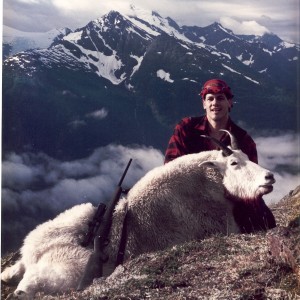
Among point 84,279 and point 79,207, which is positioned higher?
point 79,207

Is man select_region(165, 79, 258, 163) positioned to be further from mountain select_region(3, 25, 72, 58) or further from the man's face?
mountain select_region(3, 25, 72, 58)

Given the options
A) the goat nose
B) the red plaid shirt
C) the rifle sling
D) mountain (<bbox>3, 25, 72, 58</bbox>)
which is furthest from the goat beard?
mountain (<bbox>3, 25, 72, 58</bbox>)

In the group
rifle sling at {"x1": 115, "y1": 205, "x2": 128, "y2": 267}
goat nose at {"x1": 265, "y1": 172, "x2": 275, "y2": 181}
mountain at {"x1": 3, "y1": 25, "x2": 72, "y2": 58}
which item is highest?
mountain at {"x1": 3, "y1": 25, "x2": 72, "y2": 58}

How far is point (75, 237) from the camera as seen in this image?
4.93 metres

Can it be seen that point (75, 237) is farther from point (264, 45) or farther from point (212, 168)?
point (264, 45)

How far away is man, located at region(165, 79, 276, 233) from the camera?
5047 millimetres

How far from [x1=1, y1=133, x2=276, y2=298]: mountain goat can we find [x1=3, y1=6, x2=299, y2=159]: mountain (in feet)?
1.19

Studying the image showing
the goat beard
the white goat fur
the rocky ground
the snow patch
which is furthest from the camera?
the snow patch

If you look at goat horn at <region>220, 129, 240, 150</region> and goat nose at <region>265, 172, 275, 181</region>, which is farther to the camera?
goat horn at <region>220, 129, 240, 150</region>

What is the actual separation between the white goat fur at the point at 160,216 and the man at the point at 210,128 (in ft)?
0.26

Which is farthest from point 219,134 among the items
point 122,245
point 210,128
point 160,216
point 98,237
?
point 98,237

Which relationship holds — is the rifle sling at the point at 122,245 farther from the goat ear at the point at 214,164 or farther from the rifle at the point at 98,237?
the goat ear at the point at 214,164

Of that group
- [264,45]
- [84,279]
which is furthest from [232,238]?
[264,45]

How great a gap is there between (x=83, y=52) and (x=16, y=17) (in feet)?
2.29
